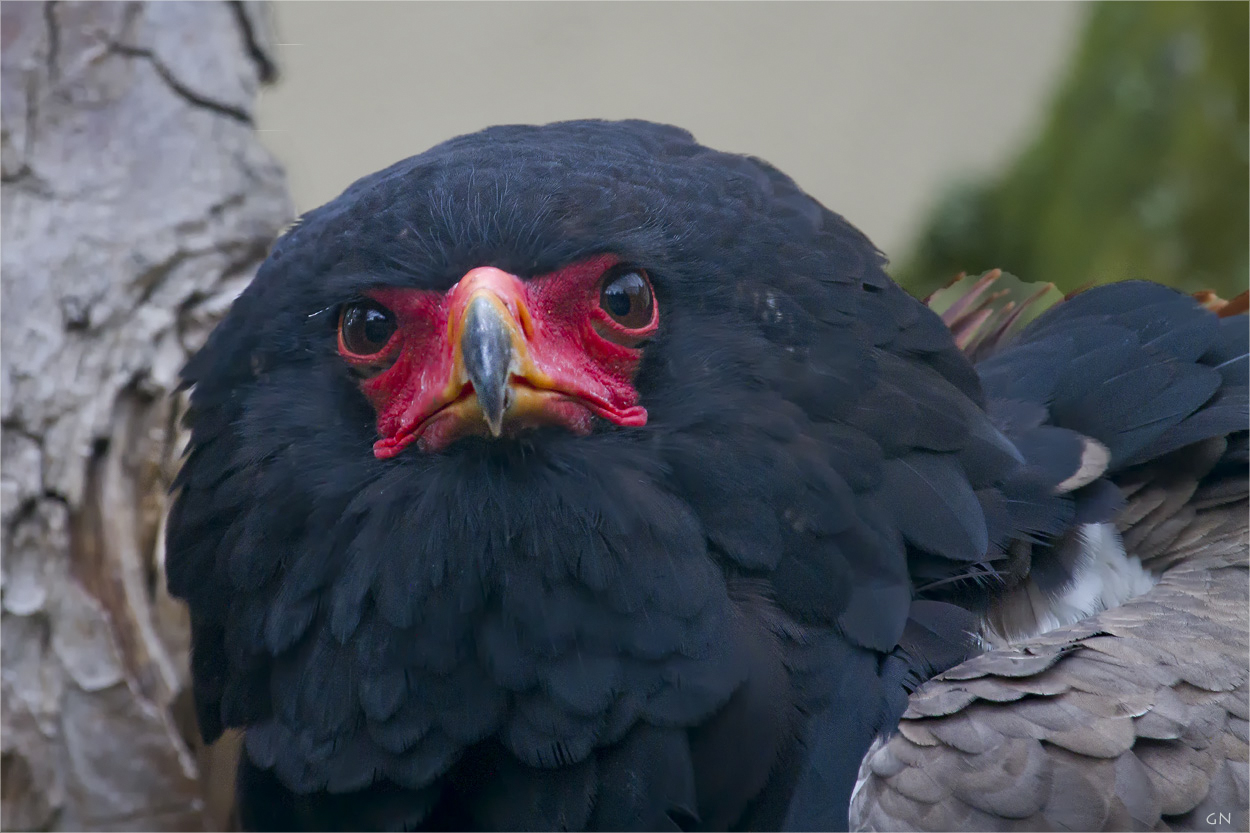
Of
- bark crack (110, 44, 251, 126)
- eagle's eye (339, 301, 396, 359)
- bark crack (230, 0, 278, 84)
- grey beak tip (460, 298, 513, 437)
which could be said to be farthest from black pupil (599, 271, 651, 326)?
bark crack (230, 0, 278, 84)

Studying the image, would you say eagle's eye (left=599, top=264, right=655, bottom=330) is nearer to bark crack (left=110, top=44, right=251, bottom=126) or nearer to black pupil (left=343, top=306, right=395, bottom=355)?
black pupil (left=343, top=306, right=395, bottom=355)

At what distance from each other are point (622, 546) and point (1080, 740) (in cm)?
99

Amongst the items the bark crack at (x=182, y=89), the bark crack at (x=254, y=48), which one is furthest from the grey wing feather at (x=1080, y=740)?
the bark crack at (x=254, y=48)

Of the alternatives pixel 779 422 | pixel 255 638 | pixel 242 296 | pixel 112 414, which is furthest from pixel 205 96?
pixel 779 422

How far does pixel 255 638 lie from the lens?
274 cm

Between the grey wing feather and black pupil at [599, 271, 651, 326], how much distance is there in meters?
1.01

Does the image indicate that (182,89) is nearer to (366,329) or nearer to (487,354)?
(366,329)

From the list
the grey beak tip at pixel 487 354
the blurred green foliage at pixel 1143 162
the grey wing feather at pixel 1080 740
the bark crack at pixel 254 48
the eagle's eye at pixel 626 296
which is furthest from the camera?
the blurred green foliage at pixel 1143 162

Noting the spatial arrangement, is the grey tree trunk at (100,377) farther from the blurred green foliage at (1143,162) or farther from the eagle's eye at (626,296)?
the blurred green foliage at (1143,162)

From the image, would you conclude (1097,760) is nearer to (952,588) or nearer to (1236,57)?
(952,588)

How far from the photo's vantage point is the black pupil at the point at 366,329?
8.70 feet

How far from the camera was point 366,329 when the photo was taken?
8.75 feet

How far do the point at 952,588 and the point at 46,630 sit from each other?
267 cm

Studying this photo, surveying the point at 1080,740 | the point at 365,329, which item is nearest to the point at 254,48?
the point at 365,329
